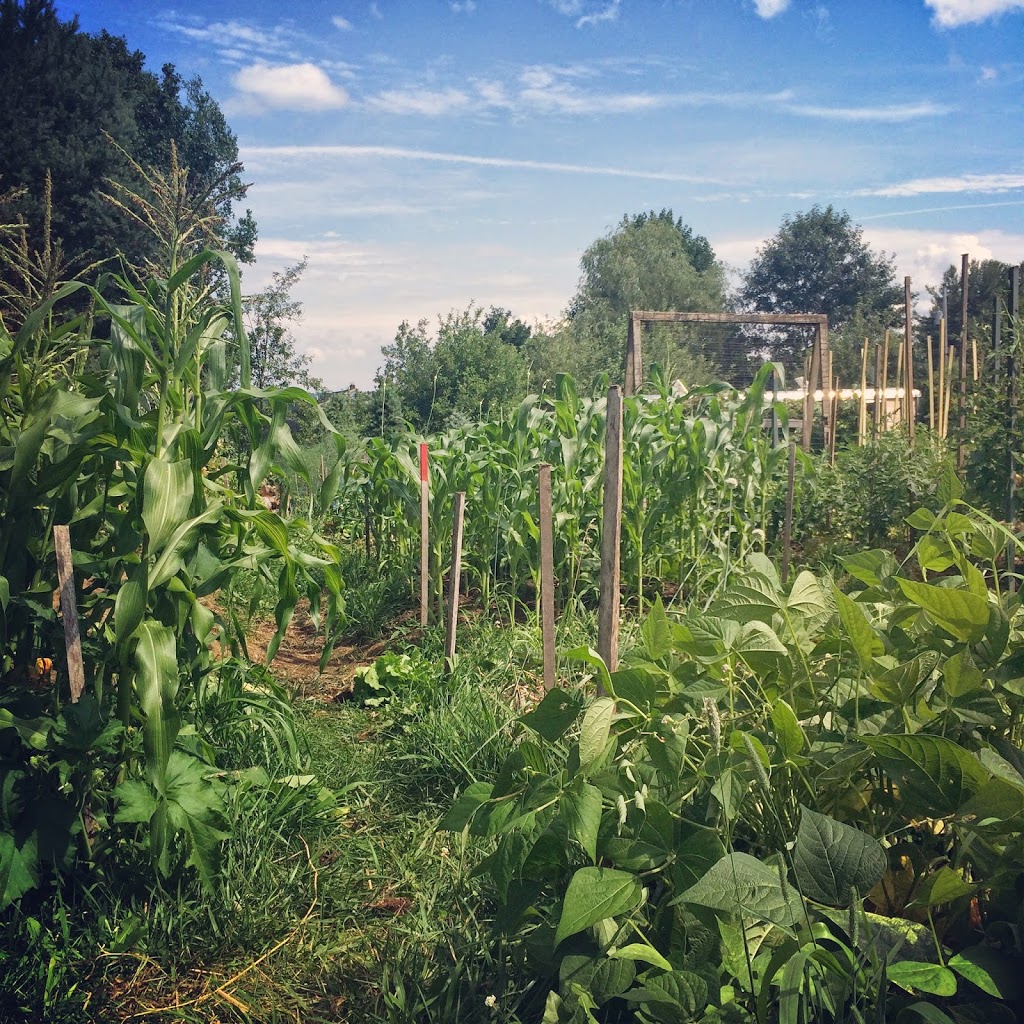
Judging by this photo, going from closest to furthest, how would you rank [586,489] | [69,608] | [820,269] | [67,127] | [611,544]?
1. [69,608]
2. [611,544]
3. [586,489]
4. [67,127]
5. [820,269]

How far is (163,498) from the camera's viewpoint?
2143 millimetres

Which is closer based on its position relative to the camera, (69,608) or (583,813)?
(583,813)

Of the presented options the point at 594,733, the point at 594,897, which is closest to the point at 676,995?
the point at 594,897

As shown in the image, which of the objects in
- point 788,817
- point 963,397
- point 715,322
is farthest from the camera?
point 715,322

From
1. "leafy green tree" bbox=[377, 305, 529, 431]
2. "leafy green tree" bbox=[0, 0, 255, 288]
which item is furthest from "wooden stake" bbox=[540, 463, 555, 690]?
"leafy green tree" bbox=[0, 0, 255, 288]

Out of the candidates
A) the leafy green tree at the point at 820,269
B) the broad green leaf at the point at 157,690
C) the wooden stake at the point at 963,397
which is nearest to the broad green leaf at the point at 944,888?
the broad green leaf at the point at 157,690

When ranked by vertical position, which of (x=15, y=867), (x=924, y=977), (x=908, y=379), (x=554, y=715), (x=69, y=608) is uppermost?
(x=908, y=379)

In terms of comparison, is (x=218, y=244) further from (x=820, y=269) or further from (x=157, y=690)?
(x=820, y=269)

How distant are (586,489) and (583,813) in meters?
4.04

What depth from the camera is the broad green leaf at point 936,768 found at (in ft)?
4.35

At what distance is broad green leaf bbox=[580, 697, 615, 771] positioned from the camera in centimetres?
158

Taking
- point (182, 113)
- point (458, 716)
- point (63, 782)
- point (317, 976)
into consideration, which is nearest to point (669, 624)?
point (317, 976)

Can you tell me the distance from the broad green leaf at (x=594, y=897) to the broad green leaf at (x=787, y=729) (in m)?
0.37

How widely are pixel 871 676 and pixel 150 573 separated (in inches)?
65.6
